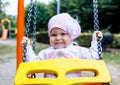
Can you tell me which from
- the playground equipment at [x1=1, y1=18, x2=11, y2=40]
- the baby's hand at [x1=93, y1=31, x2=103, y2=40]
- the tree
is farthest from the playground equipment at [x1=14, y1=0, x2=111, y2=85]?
the playground equipment at [x1=1, y1=18, x2=11, y2=40]

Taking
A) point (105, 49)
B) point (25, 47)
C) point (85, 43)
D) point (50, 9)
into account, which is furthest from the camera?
point (50, 9)

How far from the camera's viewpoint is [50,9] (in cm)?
2648

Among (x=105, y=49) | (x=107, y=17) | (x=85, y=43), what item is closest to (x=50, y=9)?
(x=107, y=17)

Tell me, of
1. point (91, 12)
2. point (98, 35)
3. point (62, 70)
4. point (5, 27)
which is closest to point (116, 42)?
point (91, 12)

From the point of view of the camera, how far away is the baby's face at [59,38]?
310 centimetres

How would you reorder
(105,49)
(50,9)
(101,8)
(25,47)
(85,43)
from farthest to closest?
(50,9) < (101,8) < (85,43) < (105,49) < (25,47)

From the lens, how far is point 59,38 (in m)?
3.09

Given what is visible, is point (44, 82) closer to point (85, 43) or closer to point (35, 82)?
point (35, 82)

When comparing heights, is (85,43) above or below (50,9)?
below

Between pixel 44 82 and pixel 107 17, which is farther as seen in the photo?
pixel 107 17

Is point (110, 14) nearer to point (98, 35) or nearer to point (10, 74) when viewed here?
point (10, 74)

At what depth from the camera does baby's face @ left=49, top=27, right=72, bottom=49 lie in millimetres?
3102

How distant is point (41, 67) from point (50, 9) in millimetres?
23912

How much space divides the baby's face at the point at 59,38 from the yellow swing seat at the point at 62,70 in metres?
0.41
